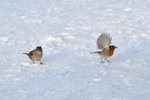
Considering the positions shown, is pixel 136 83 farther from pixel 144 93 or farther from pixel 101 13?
pixel 101 13

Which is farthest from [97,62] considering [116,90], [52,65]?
[116,90]

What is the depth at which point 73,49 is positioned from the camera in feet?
26.3

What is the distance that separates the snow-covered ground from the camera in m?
5.71

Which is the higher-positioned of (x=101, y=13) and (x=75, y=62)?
(x=101, y=13)

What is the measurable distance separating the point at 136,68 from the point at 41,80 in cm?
208

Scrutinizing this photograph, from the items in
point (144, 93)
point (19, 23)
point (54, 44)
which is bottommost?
point (144, 93)

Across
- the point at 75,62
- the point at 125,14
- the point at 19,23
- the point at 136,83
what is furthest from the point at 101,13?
the point at 136,83

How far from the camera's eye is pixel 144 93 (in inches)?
219

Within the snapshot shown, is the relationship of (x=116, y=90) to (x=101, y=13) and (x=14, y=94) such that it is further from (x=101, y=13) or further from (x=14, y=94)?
(x=101, y=13)

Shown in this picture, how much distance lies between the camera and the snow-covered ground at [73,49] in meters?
5.71

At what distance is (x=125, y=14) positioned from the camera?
10.9 metres

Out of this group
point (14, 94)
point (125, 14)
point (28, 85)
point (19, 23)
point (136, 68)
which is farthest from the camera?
point (125, 14)

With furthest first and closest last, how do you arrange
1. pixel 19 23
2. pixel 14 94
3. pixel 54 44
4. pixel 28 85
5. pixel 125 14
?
pixel 125 14
pixel 19 23
pixel 54 44
pixel 28 85
pixel 14 94

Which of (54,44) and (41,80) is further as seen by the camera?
(54,44)
